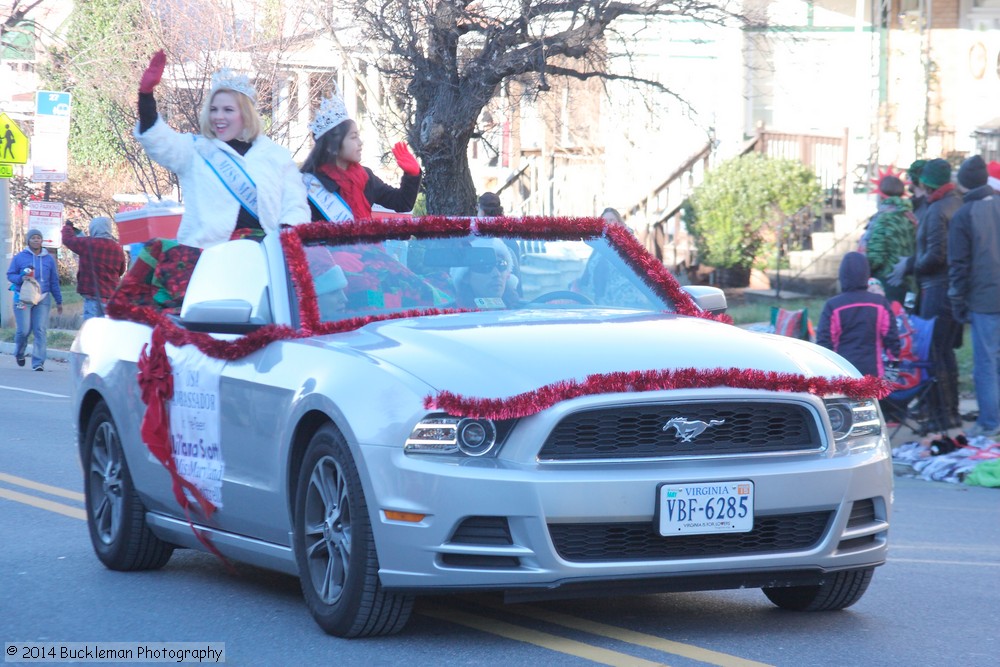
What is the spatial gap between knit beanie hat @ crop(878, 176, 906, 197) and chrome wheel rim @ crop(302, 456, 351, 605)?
28.6 ft

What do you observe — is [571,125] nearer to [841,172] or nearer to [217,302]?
[841,172]

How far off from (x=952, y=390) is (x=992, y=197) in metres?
1.52

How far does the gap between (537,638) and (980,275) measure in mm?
7229

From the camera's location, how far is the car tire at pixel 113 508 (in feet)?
24.5

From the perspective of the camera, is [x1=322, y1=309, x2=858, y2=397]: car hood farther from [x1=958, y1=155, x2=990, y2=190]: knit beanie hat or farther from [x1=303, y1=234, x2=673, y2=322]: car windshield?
[x1=958, y1=155, x2=990, y2=190]: knit beanie hat

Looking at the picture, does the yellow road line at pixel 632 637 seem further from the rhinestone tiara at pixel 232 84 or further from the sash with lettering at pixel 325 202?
the rhinestone tiara at pixel 232 84

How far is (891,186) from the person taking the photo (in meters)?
13.5

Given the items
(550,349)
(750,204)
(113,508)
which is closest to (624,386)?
(550,349)

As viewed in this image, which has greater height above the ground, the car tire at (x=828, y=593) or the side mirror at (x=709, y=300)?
the side mirror at (x=709, y=300)

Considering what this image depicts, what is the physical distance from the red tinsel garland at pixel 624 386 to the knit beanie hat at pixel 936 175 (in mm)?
7168

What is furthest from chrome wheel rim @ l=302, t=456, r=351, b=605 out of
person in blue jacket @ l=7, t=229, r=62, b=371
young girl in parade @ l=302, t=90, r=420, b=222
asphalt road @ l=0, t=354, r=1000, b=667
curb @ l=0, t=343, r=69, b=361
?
curb @ l=0, t=343, r=69, b=361

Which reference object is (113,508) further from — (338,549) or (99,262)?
(99,262)

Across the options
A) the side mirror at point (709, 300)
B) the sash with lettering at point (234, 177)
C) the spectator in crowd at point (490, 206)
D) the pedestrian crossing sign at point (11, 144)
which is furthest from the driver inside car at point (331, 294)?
the pedestrian crossing sign at point (11, 144)

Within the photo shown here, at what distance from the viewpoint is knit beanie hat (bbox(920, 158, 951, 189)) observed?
12.5 metres
